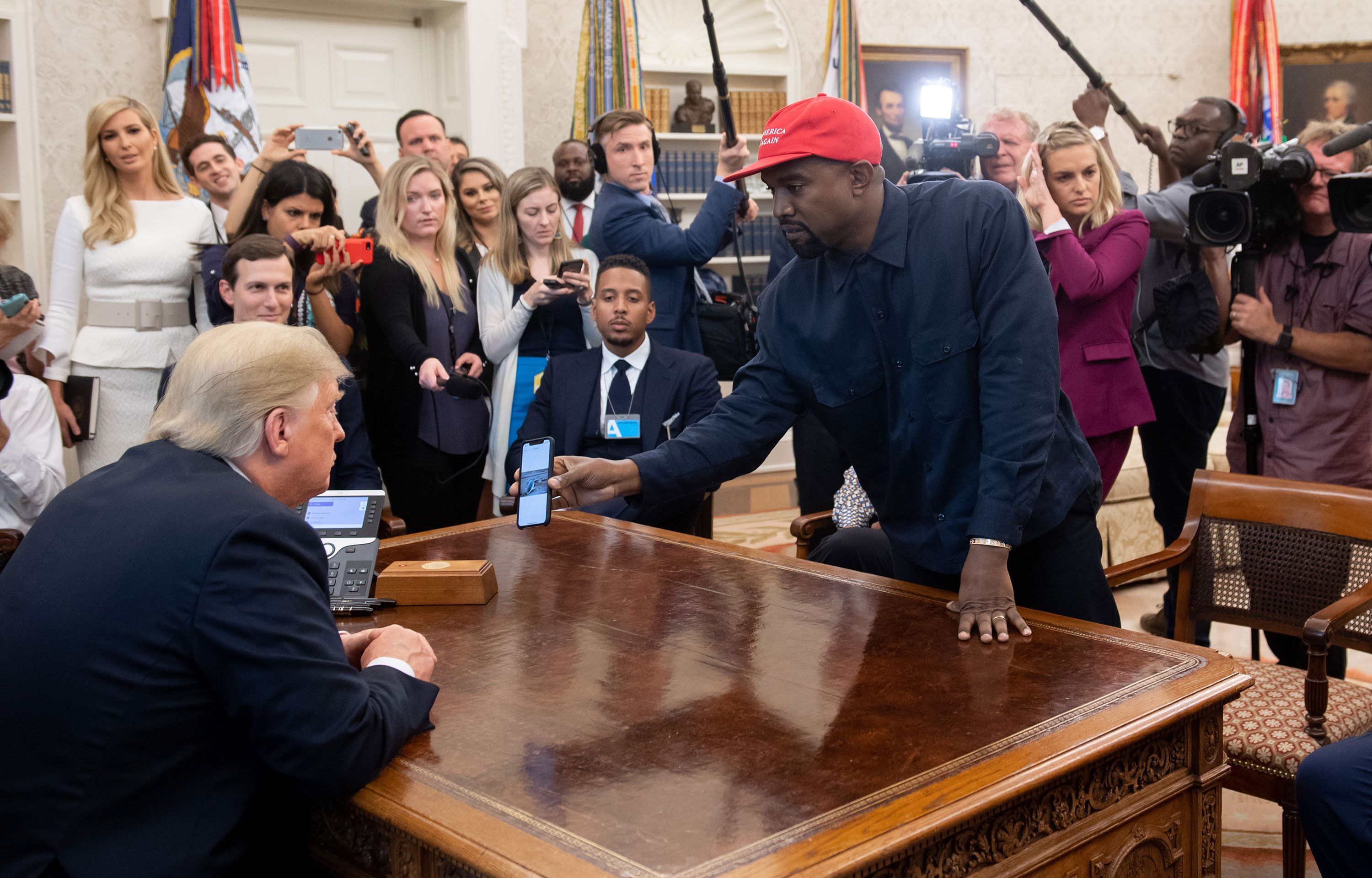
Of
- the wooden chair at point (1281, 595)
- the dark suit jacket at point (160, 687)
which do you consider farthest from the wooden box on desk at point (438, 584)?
the wooden chair at point (1281, 595)

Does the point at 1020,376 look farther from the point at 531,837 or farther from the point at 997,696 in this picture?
the point at 531,837

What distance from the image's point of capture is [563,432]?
11.7 feet

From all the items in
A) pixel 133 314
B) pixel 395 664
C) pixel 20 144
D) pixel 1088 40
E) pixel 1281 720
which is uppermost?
pixel 1088 40

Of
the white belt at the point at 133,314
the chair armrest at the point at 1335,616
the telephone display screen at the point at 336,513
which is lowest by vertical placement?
the chair armrest at the point at 1335,616

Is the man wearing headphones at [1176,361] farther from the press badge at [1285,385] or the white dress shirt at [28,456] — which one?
the white dress shirt at [28,456]

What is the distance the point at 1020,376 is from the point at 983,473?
0.56ft

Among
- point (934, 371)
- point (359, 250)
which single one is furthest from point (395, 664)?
point (359, 250)

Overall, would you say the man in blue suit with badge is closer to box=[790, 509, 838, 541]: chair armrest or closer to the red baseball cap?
box=[790, 509, 838, 541]: chair armrest

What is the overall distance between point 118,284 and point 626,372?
1.61m

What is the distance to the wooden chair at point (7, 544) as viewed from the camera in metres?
2.78

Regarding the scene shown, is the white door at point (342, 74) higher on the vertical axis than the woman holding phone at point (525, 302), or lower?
higher

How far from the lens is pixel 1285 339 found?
3189 mm

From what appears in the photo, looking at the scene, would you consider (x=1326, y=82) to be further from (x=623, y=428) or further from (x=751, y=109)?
(x=623, y=428)

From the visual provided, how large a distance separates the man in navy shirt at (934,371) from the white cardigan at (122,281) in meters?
2.03
